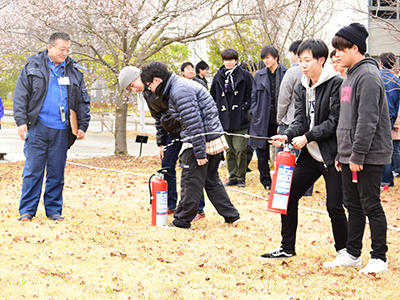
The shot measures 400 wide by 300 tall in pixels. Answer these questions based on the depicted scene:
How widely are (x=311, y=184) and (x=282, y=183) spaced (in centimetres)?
24

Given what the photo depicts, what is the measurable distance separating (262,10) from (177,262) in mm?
6861

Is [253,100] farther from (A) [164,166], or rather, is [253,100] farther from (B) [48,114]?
(B) [48,114]

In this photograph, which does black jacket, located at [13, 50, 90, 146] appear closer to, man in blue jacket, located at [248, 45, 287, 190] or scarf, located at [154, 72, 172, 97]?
scarf, located at [154, 72, 172, 97]

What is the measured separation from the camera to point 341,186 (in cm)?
377

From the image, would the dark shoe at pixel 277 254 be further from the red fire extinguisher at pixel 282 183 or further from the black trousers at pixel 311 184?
the red fire extinguisher at pixel 282 183

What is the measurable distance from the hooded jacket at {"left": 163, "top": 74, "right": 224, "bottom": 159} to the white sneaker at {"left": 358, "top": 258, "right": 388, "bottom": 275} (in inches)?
73.2

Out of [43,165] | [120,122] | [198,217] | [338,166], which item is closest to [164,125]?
[198,217]

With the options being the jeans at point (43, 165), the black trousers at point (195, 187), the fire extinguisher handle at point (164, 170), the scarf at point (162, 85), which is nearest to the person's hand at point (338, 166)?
the black trousers at point (195, 187)

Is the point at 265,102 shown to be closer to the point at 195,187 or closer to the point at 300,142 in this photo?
the point at 195,187

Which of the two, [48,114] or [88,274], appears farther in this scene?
[48,114]

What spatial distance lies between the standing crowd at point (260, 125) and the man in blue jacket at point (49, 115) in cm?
1

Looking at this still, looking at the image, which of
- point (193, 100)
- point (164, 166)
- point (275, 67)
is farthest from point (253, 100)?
point (193, 100)

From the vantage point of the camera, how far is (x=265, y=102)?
739cm

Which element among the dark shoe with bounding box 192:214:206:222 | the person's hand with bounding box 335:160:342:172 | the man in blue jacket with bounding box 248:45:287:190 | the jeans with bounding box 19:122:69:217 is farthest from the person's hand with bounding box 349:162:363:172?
the man in blue jacket with bounding box 248:45:287:190
